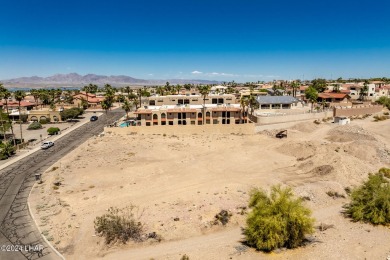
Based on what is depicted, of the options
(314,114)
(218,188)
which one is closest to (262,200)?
(218,188)

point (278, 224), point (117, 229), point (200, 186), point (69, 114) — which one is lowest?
point (200, 186)

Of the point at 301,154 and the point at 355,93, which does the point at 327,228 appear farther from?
the point at 355,93

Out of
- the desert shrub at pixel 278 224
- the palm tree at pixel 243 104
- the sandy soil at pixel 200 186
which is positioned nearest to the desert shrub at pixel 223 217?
the sandy soil at pixel 200 186

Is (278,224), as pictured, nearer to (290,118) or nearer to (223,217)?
(223,217)

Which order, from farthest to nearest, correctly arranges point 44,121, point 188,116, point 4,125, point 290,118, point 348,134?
1. point 44,121
2. point 188,116
3. point 290,118
4. point 4,125
5. point 348,134

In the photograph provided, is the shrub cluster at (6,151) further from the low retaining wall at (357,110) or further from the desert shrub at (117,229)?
the low retaining wall at (357,110)

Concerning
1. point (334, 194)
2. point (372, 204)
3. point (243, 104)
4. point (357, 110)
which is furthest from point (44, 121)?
point (357, 110)

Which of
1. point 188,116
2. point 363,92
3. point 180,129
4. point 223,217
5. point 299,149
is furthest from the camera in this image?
point 363,92
